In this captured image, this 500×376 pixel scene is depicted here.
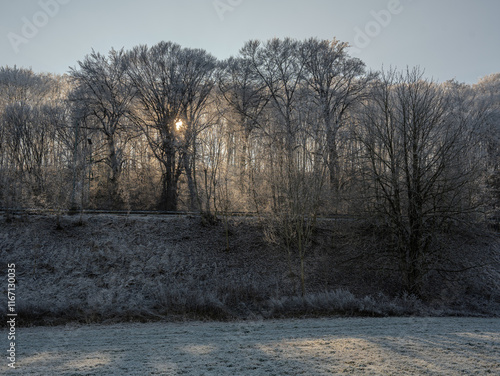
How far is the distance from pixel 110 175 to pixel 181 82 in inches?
386

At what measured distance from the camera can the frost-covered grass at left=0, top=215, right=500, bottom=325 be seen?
13922mm

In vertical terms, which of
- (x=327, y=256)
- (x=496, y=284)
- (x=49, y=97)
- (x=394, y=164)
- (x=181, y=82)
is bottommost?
(x=496, y=284)

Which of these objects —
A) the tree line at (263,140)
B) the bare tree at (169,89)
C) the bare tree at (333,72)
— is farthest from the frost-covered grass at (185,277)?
the bare tree at (333,72)

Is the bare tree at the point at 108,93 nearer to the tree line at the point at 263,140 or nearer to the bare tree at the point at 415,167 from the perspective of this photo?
the tree line at the point at 263,140

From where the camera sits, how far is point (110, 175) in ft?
101

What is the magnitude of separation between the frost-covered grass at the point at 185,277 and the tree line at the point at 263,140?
1.45 m

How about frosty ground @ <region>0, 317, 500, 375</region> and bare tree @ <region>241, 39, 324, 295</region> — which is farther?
bare tree @ <region>241, 39, 324, 295</region>

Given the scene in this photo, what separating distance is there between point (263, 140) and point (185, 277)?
858 cm

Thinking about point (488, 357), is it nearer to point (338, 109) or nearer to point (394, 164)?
point (394, 164)

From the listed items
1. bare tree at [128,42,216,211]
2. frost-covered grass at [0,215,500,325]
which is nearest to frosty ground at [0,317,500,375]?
frost-covered grass at [0,215,500,325]

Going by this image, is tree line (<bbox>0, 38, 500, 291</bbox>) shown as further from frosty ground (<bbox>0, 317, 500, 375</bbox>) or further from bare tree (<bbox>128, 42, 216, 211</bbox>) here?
frosty ground (<bbox>0, 317, 500, 375</bbox>)

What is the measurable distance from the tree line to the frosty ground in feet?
17.7

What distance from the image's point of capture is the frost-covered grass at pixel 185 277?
13922 millimetres

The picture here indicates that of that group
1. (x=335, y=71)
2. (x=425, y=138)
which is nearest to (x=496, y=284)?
(x=425, y=138)
